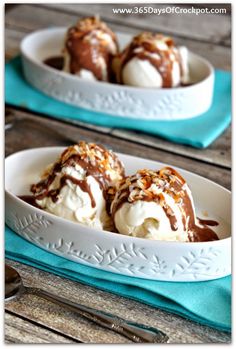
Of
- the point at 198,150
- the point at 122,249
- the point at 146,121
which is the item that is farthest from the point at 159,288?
the point at 146,121

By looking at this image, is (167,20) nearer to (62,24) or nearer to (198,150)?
(62,24)

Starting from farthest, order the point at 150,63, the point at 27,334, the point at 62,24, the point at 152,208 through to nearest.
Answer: the point at 62,24
the point at 150,63
the point at 152,208
the point at 27,334

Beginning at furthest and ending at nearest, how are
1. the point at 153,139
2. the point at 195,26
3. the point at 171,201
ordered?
the point at 195,26 → the point at 153,139 → the point at 171,201

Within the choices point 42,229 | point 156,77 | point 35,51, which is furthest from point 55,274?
point 35,51

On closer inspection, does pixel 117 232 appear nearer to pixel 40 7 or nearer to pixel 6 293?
pixel 6 293

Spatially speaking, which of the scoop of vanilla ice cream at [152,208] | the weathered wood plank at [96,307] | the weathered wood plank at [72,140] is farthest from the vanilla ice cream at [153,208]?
the weathered wood plank at [72,140]

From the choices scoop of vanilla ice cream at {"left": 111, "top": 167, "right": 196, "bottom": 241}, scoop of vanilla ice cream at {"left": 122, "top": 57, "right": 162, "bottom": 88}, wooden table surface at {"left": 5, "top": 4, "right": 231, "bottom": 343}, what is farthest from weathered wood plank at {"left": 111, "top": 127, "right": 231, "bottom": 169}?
scoop of vanilla ice cream at {"left": 111, "top": 167, "right": 196, "bottom": 241}

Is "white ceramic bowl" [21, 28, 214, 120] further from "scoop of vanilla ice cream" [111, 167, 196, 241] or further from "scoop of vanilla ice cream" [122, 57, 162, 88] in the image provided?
"scoop of vanilla ice cream" [111, 167, 196, 241]
